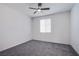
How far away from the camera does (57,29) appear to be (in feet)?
13.3

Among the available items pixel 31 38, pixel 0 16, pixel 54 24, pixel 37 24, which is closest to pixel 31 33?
pixel 31 38

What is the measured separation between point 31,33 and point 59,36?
2394mm

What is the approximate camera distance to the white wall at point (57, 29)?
333 centimetres

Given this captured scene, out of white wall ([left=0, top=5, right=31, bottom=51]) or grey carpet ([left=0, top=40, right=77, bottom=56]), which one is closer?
grey carpet ([left=0, top=40, right=77, bottom=56])

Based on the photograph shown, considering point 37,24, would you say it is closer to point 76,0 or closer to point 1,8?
point 1,8

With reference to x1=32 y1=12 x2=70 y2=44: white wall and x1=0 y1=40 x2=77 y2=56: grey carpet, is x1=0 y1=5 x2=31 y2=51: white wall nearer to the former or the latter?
x1=0 y1=40 x2=77 y2=56: grey carpet

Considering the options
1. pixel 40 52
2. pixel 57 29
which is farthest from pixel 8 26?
pixel 57 29

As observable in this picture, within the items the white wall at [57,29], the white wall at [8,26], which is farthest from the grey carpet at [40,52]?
the white wall at [57,29]

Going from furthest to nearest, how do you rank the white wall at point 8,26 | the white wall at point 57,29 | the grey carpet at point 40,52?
the white wall at point 57,29, the white wall at point 8,26, the grey carpet at point 40,52

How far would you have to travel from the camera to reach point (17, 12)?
364 cm

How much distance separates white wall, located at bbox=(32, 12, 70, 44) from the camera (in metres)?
3.33

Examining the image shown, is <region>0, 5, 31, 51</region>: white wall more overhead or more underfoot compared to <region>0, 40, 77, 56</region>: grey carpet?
more overhead

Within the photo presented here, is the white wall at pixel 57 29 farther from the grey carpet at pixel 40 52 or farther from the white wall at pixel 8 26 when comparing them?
the white wall at pixel 8 26

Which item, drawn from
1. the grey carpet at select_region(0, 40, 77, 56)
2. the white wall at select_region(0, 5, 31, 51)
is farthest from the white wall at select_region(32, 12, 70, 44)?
the white wall at select_region(0, 5, 31, 51)
